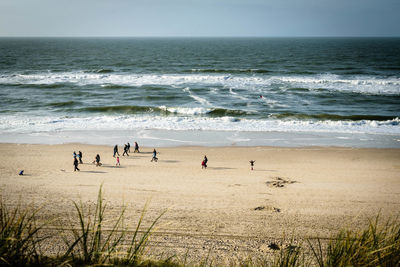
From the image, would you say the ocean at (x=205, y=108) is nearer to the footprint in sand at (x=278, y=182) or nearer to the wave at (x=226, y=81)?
the wave at (x=226, y=81)

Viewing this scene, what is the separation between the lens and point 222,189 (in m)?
14.3

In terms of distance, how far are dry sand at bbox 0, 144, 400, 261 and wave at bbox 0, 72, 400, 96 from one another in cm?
2228

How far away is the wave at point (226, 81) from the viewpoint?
4344 centimetres

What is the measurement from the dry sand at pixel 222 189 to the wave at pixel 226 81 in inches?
877

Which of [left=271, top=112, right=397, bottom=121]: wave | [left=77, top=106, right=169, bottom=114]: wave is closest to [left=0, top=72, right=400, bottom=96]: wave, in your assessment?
[left=77, top=106, right=169, bottom=114]: wave

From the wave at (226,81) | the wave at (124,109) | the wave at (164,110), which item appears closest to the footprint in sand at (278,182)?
the wave at (164,110)

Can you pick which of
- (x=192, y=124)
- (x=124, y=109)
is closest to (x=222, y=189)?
(x=192, y=124)

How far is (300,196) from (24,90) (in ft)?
140

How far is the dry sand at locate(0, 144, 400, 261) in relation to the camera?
10.4 m

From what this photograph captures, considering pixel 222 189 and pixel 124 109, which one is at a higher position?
pixel 124 109

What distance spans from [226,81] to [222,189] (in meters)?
36.9

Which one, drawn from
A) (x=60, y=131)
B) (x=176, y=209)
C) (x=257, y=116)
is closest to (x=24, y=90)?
(x=60, y=131)

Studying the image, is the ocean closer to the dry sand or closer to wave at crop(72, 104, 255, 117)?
wave at crop(72, 104, 255, 117)

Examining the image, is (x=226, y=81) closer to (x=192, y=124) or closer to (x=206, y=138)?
(x=192, y=124)
